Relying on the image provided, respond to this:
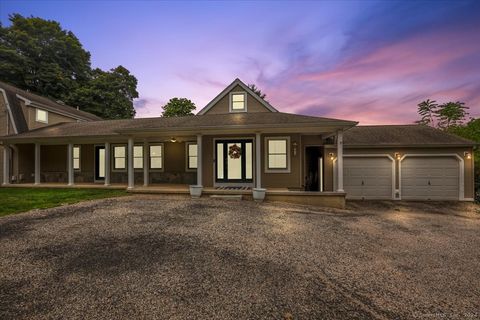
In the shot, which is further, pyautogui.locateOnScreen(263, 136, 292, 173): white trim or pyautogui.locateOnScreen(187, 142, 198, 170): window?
pyautogui.locateOnScreen(187, 142, 198, 170): window

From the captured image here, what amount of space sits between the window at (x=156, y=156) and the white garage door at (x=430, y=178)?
12.8 m

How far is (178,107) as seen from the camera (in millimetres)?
29219

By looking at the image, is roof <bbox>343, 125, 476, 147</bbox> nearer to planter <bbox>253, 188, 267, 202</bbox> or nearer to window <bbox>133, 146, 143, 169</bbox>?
planter <bbox>253, 188, 267, 202</bbox>

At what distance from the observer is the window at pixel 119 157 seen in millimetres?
12578

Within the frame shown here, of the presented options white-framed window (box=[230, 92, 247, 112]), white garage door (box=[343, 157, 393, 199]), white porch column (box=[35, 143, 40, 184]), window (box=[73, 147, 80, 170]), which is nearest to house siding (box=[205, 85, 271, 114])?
white-framed window (box=[230, 92, 247, 112])

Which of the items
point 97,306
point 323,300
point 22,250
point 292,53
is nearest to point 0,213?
point 22,250

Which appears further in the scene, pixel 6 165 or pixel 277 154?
pixel 6 165

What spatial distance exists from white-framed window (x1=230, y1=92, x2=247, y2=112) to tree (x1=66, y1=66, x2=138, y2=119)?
80.9ft

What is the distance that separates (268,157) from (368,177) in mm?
5303

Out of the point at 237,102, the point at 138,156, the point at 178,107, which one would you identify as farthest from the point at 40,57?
the point at 237,102

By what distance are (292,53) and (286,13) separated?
128 inches

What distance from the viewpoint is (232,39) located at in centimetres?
1772

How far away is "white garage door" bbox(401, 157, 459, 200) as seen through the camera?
34.4 feet

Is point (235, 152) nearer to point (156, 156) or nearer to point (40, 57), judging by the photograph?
point (156, 156)
